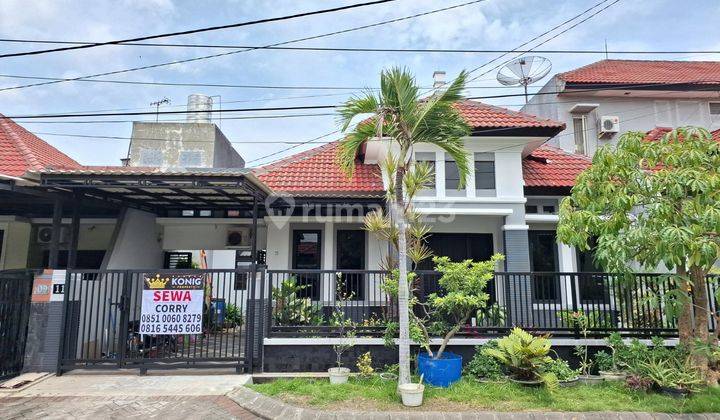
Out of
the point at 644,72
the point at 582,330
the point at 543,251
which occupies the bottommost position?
the point at 582,330

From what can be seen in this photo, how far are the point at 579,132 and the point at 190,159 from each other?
1522 cm

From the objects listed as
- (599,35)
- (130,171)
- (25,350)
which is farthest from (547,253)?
(25,350)

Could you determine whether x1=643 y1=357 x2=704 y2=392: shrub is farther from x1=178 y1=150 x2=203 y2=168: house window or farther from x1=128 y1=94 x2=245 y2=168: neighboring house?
x1=178 y1=150 x2=203 y2=168: house window

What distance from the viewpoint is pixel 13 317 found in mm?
6613

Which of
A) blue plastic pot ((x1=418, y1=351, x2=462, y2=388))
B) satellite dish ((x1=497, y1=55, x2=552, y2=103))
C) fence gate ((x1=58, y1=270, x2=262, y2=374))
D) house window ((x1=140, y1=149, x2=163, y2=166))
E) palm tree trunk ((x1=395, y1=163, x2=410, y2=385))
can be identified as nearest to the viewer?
palm tree trunk ((x1=395, y1=163, x2=410, y2=385))

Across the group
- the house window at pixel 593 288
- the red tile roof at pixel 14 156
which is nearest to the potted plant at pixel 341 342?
the house window at pixel 593 288

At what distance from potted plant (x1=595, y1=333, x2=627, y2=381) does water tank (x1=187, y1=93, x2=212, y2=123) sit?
1358 cm

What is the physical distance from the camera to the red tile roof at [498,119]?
9039 millimetres

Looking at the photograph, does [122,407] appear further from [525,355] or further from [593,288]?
[593,288]

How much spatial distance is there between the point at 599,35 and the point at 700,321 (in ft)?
20.6

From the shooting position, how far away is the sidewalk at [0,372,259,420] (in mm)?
5121

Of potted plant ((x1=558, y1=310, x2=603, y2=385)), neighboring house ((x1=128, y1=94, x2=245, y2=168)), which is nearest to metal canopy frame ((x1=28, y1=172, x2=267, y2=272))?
neighboring house ((x1=128, y1=94, x2=245, y2=168))

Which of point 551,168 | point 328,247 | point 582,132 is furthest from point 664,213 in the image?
point 582,132

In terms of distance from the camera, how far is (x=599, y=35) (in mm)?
8602
